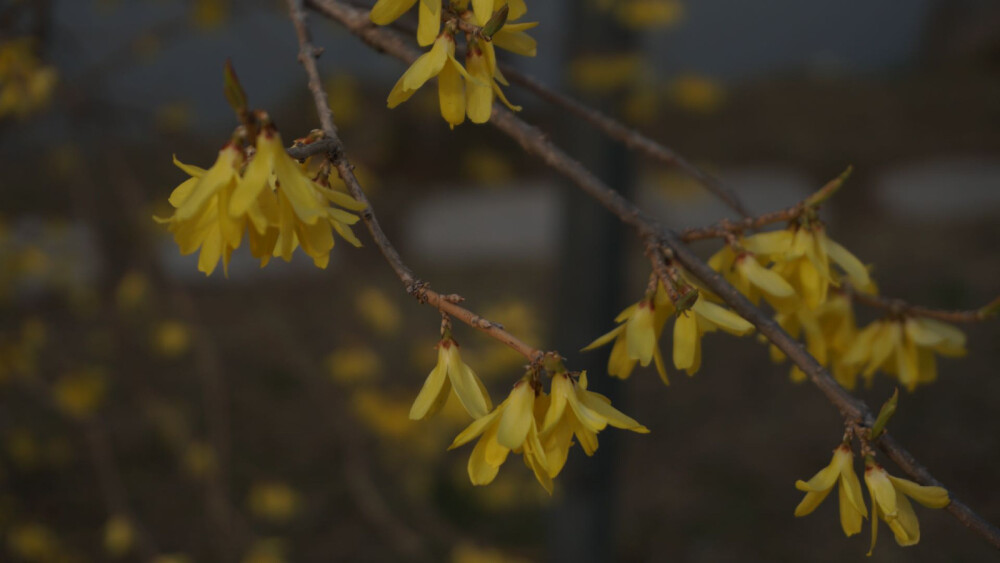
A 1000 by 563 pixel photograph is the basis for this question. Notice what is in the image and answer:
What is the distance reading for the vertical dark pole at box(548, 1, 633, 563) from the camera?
1.51m

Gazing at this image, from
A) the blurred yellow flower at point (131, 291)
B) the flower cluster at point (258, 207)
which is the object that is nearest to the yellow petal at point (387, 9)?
the flower cluster at point (258, 207)

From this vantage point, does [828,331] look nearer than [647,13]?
Yes

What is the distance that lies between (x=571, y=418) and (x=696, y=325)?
0.09m

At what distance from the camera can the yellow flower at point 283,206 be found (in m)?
0.36

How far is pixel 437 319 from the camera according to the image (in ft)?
9.80

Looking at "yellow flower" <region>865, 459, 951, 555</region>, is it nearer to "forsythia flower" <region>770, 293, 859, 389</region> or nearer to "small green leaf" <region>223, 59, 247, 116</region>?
"forsythia flower" <region>770, 293, 859, 389</region>

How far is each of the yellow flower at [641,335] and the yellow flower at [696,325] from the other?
1 centimetres

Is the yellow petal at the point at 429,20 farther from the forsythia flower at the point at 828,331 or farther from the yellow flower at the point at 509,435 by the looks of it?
the forsythia flower at the point at 828,331

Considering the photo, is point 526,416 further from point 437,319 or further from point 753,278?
point 437,319

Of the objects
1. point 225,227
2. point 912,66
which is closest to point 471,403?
point 225,227

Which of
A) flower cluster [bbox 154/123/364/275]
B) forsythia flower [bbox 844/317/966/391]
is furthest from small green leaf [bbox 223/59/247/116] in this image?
forsythia flower [bbox 844/317/966/391]

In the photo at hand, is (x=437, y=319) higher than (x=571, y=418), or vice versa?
(x=571, y=418)

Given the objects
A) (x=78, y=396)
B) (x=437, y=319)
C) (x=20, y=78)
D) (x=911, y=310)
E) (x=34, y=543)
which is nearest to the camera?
(x=911, y=310)

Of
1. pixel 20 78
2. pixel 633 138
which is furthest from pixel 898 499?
pixel 20 78
